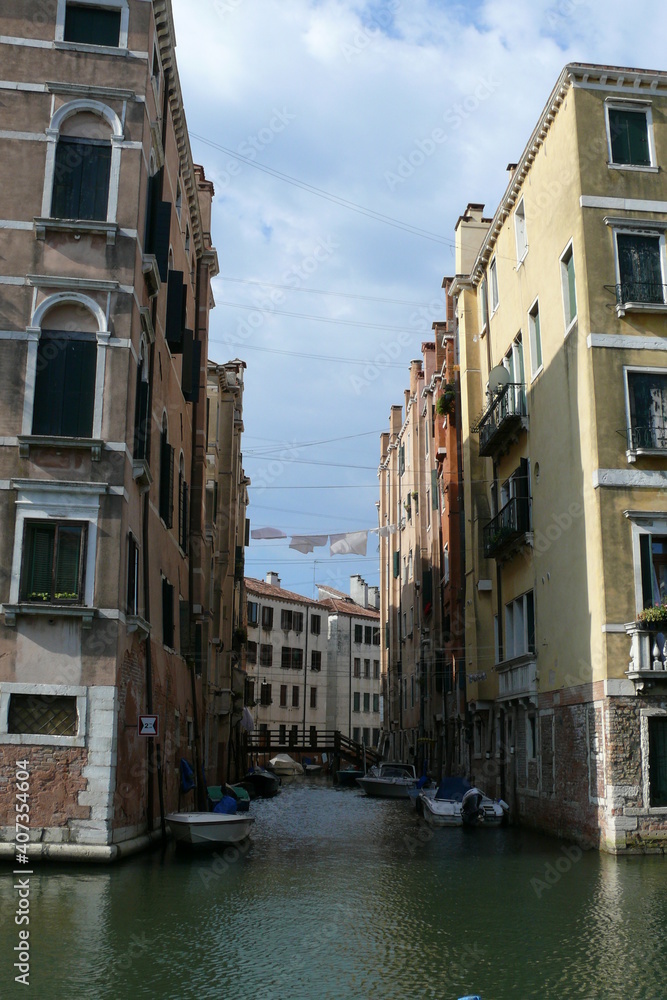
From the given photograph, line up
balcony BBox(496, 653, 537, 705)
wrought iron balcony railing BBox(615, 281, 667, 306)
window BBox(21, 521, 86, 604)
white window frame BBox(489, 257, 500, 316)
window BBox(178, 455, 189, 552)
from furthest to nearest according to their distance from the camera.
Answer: white window frame BBox(489, 257, 500, 316) → window BBox(178, 455, 189, 552) → balcony BBox(496, 653, 537, 705) → wrought iron balcony railing BBox(615, 281, 667, 306) → window BBox(21, 521, 86, 604)

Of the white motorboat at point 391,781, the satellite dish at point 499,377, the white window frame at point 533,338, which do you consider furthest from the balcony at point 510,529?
the white motorboat at point 391,781

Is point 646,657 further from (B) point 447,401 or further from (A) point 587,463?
(B) point 447,401

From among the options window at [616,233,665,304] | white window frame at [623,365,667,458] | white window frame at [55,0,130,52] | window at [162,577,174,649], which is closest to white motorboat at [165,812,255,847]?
window at [162,577,174,649]

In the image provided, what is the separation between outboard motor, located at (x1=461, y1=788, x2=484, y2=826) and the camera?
26.0 meters

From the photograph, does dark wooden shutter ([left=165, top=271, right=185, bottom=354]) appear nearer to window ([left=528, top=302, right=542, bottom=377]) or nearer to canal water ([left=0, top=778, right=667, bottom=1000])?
window ([left=528, top=302, right=542, bottom=377])

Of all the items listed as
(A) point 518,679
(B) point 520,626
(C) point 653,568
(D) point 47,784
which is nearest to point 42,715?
(D) point 47,784

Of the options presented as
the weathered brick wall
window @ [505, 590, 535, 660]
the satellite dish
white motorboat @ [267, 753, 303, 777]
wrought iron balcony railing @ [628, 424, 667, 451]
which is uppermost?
the satellite dish

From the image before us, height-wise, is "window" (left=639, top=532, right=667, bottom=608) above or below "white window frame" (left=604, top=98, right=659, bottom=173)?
below

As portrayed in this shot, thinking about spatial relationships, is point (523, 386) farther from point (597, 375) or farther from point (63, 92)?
point (63, 92)

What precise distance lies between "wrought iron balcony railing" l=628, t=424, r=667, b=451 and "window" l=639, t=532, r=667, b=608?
182 cm

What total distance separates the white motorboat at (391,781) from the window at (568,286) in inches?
939

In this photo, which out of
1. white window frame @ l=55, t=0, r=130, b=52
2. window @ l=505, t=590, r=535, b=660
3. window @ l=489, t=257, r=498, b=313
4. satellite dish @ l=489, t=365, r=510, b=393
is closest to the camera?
white window frame @ l=55, t=0, r=130, b=52

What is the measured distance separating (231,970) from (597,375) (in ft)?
47.7

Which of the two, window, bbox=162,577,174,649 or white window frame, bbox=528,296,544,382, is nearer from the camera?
window, bbox=162,577,174,649
